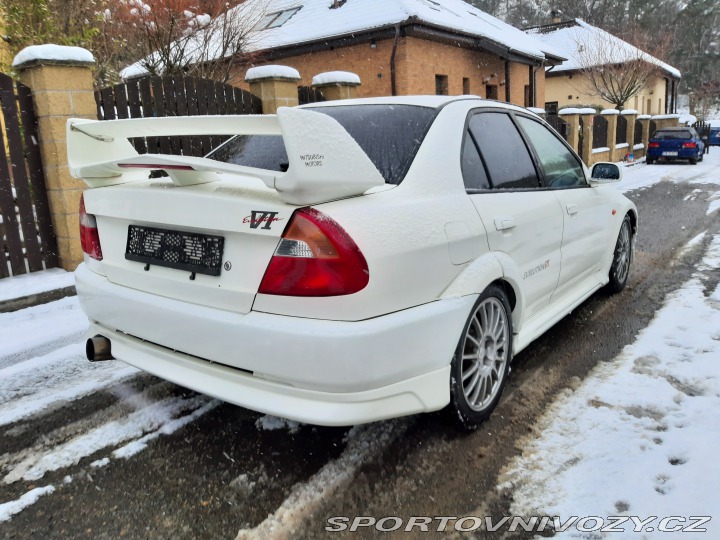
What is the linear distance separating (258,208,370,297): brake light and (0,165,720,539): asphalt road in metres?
0.89

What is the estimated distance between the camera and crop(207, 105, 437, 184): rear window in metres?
2.64

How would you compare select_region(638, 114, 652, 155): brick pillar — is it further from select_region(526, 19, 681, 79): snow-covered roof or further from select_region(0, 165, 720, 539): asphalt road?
select_region(0, 165, 720, 539): asphalt road

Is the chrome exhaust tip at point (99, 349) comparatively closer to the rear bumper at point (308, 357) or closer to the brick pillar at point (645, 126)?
the rear bumper at point (308, 357)

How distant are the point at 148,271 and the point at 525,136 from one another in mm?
2371

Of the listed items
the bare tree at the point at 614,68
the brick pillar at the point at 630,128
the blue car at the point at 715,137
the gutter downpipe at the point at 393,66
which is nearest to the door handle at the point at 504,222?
the gutter downpipe at the point at 393,66

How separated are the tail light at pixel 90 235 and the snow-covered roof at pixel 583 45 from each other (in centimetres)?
3641

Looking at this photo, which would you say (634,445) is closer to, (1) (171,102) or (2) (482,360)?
(2) (482,360)

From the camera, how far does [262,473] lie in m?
2.47

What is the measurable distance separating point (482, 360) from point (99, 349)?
189 centimetres

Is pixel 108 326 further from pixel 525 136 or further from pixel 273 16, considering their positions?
pixel 273 16

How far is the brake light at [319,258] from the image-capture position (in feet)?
6.77

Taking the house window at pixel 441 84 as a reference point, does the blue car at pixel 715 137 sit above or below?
below

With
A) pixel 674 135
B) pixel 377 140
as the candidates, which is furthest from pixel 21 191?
pixel 674 135

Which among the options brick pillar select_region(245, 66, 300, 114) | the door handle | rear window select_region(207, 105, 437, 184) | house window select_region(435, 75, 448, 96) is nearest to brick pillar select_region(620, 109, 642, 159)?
house window select_region(435, 75, 448, 96)
